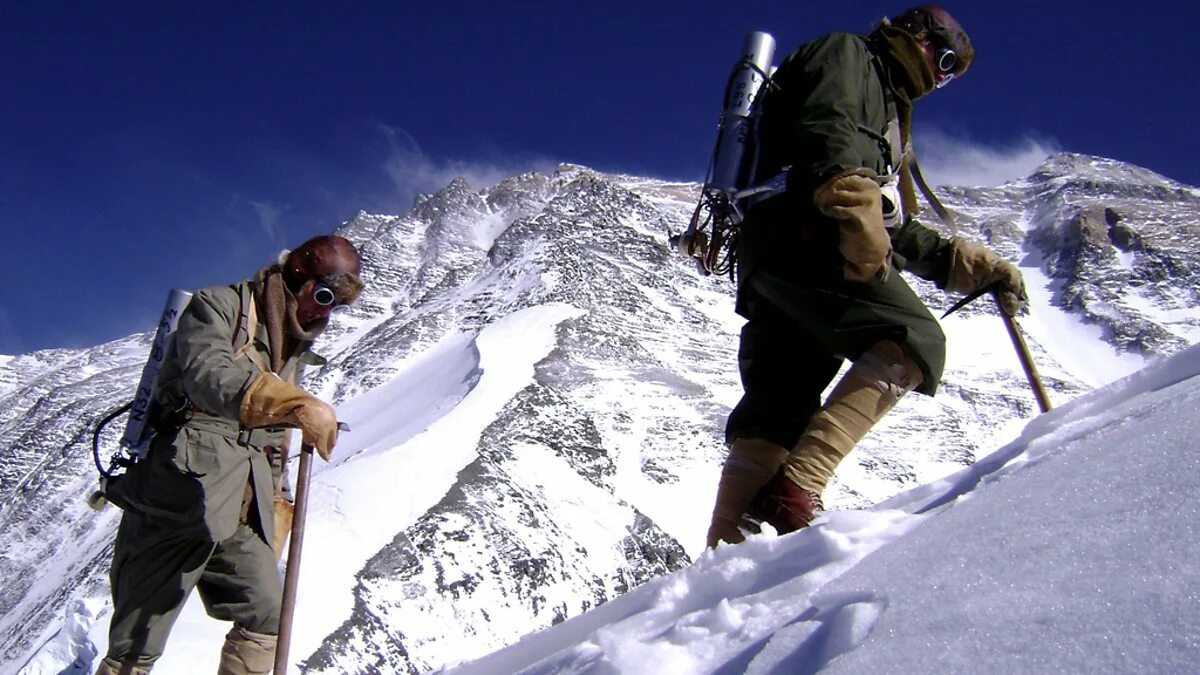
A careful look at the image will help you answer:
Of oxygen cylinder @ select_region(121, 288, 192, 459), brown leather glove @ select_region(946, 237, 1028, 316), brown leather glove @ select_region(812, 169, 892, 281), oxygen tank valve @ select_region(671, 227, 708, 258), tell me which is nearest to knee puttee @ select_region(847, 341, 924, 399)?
brown leather glove @ select_region(812, 169, 892, 281)

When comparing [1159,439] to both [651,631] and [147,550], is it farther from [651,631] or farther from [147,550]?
[147,550]

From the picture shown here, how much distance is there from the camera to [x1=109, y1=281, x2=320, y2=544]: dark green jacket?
3547 mm

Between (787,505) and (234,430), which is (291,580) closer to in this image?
(234,430)

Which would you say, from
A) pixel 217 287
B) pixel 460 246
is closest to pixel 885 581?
pixel 217 287

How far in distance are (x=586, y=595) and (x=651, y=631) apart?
32.8m

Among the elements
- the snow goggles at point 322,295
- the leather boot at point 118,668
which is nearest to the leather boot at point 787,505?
the snow goggles at point 322,295

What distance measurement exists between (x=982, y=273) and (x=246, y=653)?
10.8 ft

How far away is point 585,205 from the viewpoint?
315ft

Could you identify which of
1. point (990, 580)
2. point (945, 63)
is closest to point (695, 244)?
point (945, 63)

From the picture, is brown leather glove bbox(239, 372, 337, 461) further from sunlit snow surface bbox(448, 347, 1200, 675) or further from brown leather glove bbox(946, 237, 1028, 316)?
brown leather glove bbox(946, 237, 1028, 316)

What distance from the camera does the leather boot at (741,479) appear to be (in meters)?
3.36

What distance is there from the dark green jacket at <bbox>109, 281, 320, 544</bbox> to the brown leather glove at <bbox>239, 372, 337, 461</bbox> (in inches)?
7.1

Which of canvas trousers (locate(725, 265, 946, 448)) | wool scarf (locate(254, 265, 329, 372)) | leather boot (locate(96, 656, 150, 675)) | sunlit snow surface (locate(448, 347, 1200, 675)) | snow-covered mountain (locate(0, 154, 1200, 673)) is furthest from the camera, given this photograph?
snow-covered mountain (locate(0, 154, 1200, 673))

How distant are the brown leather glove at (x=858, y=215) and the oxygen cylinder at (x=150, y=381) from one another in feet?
8.01
